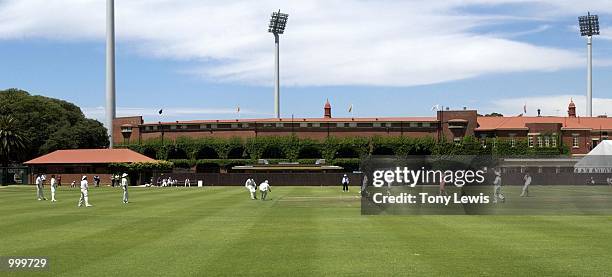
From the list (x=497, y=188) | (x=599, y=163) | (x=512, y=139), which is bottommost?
(x=497, y=188)

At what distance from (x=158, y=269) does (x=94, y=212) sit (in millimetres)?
19404

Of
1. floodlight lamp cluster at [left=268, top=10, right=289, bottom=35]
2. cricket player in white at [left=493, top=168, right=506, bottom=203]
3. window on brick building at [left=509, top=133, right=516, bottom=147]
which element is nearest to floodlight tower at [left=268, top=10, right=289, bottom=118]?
floodlight lamp cluster at [left=268, top=10, right=289, bottom=35]

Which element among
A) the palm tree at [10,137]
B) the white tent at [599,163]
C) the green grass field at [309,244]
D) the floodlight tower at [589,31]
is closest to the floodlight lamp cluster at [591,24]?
the floodlight tower at [589,31]

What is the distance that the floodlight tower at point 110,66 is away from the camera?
11556cm

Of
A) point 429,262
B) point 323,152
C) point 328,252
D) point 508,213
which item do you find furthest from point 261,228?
point 323,152

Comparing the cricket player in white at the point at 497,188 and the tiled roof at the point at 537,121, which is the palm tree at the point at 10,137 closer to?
the tiled roof at the point at 537,121

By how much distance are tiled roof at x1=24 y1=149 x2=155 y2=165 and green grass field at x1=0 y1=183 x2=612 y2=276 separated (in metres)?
66.4

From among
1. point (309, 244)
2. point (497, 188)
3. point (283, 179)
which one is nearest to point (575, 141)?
point (283, 179)

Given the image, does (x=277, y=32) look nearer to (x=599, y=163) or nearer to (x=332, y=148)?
(x=332, y=148)

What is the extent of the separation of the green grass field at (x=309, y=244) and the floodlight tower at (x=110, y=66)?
87221 millimetres

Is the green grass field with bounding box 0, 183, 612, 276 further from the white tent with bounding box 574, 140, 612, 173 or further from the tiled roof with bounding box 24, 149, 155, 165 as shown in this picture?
the tiled roof with bounding box 24, 149, 155, 165

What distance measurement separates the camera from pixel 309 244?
21.2 m

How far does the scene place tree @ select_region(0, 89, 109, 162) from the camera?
118 metres

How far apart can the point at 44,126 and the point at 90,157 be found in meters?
26.4
